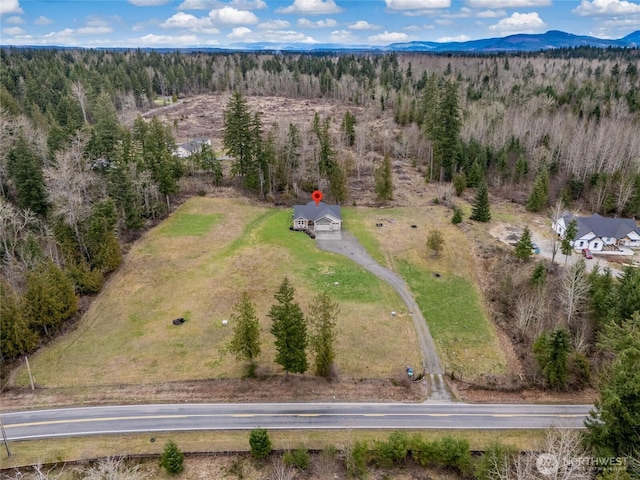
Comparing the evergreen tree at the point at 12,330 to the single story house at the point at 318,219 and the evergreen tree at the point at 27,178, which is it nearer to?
the evergreen tree at the point at 27,178

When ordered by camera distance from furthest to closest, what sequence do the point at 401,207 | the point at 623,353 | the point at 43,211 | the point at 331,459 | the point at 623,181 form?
the point at 401,207 → the point at 623,181 → the point at 43,211 → the point at 331,459 → the point at 623,353

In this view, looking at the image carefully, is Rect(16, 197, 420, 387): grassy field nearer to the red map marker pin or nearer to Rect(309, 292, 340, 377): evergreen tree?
Rect(309, 292, 340, 377): evergreen tree

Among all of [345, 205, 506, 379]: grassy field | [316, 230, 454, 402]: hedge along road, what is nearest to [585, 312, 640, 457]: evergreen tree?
[316, 230, 454, 402]: hedge along road

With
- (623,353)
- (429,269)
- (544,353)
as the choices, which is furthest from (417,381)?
(429,269)

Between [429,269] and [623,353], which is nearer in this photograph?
[623,353]

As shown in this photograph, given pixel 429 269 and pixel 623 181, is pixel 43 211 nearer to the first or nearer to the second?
pixel 429 269

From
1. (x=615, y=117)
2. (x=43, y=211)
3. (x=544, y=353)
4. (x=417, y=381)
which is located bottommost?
(x=417, y=381)
